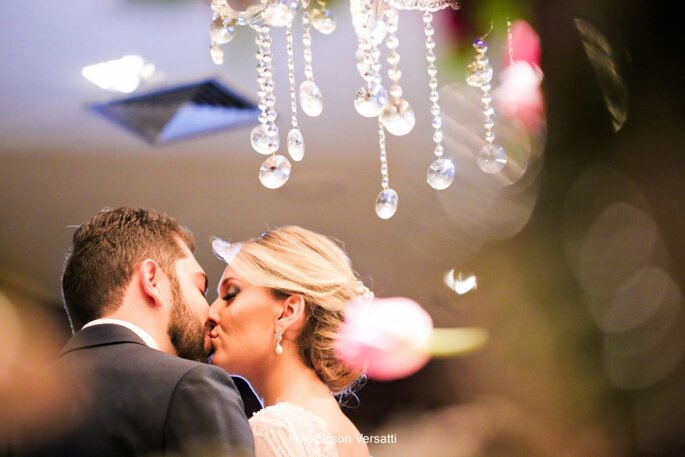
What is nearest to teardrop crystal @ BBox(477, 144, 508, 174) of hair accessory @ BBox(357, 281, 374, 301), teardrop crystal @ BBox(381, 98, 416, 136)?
teardrop crystal @ BBox(381, 98, 416, 136)

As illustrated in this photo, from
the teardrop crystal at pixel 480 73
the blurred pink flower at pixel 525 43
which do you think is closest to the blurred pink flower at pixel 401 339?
the blurred pink flower at pixel 525 43

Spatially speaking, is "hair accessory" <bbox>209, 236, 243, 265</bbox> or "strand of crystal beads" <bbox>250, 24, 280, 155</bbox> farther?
"hair accessory" <bbox>209, 236, 243, 265</bbox>

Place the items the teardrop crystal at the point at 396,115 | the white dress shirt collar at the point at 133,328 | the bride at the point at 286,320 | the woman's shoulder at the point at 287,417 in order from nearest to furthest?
the teardrop crystal at the point at 396,115, the white dress shirt collar at the point at 133,328, the woman's shoulder at the point at 287,417, the bride at the point at 286,320

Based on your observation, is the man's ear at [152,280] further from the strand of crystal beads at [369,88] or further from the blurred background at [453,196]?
the strand of crystal beads at [369,88]

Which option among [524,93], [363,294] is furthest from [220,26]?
[524,93]

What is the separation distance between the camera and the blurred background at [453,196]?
192 cm

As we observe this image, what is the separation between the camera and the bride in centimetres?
186

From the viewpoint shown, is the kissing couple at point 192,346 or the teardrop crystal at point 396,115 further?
the kissing couple at point 192,346

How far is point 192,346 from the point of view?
1.74 m

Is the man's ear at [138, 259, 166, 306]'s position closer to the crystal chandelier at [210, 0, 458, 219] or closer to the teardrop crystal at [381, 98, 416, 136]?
the crystal chandelier at [210, 0, 458, 219]

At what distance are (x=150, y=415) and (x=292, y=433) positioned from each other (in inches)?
15.7

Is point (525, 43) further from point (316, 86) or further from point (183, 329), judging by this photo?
point (183, 329)

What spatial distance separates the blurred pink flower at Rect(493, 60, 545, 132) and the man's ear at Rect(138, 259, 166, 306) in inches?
45.2

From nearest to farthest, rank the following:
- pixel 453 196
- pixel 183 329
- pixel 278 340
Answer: pixel 183 329, pixel 278 340, pixel 453 196
